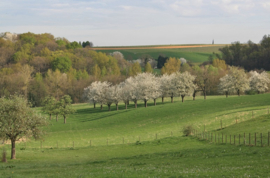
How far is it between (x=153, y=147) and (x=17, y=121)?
16313mm

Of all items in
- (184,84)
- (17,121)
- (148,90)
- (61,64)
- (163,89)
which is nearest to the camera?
(17,121)

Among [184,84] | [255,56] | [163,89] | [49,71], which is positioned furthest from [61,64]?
[255,56]

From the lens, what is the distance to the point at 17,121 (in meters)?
39.0

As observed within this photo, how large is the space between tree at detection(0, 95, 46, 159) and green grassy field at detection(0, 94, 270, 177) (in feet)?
9.08

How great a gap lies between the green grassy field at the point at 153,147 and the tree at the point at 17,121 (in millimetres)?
2769

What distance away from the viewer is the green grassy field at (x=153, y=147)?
73.4ft

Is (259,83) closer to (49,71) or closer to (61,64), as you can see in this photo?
(49,71)

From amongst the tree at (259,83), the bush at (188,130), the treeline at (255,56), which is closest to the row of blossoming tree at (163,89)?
the tree at (259,83)

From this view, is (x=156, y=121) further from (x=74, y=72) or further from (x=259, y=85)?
(x=74, y=72)

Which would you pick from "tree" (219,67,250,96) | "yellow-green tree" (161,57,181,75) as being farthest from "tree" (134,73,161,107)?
"yellow-green tree" (161,57,181,75)

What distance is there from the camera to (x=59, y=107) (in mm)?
93125

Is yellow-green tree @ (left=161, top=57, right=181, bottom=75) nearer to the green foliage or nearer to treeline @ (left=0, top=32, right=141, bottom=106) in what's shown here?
treeline @ (left=0, top=32, right=141, bottom=106)

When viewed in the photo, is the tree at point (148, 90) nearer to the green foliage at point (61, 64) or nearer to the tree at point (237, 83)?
the tree at point (237, 83)

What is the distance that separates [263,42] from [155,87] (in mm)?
107672
